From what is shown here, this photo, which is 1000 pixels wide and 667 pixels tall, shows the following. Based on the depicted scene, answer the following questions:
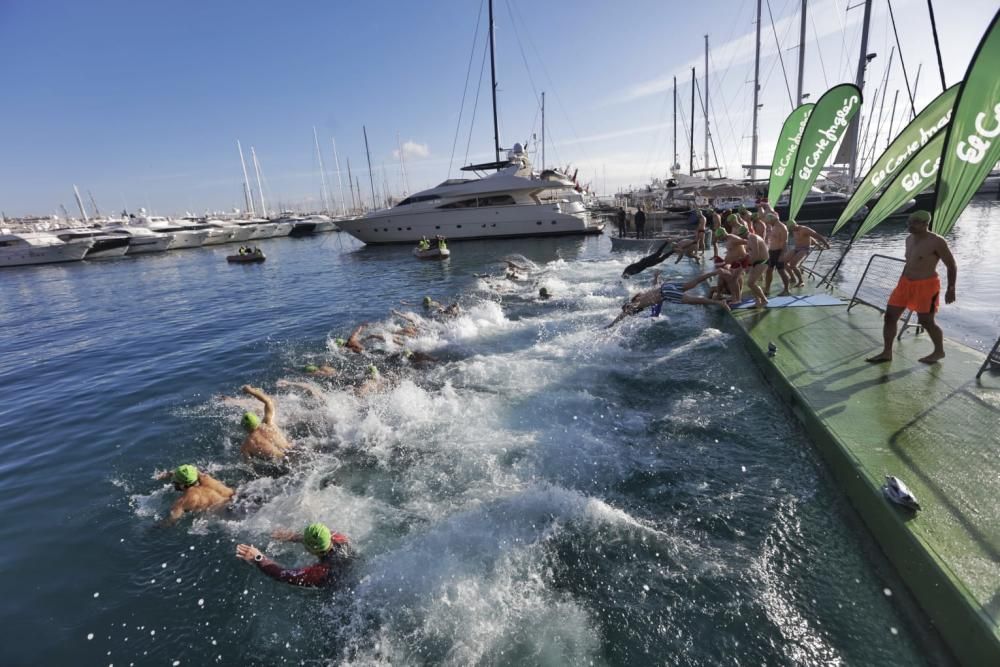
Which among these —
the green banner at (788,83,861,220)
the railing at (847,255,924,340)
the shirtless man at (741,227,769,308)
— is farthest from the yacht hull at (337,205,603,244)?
the shirtless man at (741,227,769,308)

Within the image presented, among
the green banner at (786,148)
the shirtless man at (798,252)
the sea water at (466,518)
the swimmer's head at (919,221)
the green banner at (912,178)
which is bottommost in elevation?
the sea water at (466,518)

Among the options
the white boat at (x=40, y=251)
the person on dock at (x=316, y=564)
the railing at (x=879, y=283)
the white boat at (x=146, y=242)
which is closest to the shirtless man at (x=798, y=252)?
the railing at (x=879, y=283)

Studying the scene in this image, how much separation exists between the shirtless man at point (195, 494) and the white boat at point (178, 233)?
5790 centimetres

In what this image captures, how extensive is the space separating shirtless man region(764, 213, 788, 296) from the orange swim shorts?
5.12 m

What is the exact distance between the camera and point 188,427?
7488 millimetres

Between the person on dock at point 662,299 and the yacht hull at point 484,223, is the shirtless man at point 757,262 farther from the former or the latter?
the yacht hull at point 484,223

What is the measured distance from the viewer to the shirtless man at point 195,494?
4.86 meters

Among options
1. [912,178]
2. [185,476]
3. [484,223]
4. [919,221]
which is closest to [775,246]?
[912,178]

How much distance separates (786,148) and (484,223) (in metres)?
25.4

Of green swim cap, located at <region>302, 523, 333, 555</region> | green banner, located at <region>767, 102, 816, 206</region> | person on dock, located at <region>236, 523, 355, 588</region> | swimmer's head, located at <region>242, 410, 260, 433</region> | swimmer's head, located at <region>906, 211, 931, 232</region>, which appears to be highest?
green banner, located at <region>767, 102, 816, 206</region>

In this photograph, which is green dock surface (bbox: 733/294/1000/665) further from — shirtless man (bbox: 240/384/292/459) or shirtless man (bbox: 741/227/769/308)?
shirtless man (bbox: 240/384/292/459)

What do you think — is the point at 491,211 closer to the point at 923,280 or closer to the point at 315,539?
the point at 923,280

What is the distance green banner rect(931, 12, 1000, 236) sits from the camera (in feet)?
15.8

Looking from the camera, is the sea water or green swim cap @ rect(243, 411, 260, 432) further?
green swim cap @ rect(243, 411, 260, 432)
